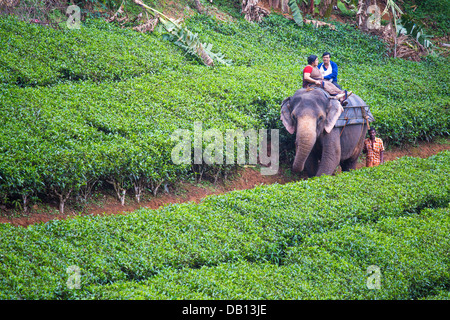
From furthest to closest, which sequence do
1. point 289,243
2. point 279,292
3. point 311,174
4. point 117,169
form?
point 311,174 < point 117,169 < point 289,243 < point 279,292

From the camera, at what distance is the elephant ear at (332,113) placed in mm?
9898

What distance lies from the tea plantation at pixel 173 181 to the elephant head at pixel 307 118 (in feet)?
2.15

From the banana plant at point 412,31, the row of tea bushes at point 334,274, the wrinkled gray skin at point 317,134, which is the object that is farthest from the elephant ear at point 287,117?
the banana plant at point 412,31

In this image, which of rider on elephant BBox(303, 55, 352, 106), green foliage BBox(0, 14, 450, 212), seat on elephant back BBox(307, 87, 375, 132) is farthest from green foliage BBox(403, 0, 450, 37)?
rider on elephant BBox(303, 55, 352, 106)

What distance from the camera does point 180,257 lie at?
667cm

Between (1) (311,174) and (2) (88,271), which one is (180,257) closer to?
(2) (88,271)

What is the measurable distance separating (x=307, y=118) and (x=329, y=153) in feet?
3.47

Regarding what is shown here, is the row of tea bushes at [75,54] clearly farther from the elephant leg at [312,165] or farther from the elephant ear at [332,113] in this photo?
the elephant ear at [332,113]

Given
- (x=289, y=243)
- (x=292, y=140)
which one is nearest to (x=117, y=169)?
(x=289, y=243)

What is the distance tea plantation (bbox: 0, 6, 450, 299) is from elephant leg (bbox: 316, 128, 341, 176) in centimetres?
42

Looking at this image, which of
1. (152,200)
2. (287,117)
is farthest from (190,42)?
(152,200)

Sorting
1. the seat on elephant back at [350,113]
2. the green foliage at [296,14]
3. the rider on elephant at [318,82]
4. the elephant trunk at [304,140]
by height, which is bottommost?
the elephant trunk at [304,140]
